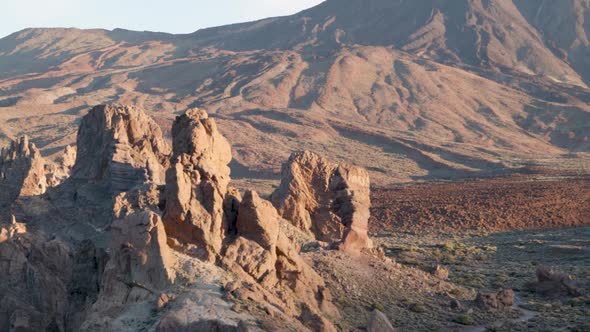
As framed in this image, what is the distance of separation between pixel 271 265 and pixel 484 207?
47.2m

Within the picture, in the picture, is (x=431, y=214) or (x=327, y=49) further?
(x=327, y=49)

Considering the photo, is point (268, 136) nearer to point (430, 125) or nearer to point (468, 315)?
point (430, 125)

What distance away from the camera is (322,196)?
3684 centimetres

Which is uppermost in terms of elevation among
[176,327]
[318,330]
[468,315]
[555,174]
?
[176,327]

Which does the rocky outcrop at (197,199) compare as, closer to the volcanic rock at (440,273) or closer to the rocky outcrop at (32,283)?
the rocky outcrop at (32,283)

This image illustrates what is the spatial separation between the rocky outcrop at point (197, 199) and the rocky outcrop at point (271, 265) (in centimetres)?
70

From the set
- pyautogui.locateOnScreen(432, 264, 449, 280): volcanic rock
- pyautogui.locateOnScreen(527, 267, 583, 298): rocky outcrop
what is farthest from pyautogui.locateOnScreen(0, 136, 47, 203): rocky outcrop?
pyautogui.locateOnScreen(527, 267, 583, 298): rocky outcrop

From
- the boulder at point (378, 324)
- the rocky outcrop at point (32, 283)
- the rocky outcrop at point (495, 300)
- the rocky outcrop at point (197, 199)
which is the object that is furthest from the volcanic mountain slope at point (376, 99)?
the boulder at point (378, 324)

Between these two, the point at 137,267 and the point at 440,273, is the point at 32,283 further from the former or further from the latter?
the point at 440,273

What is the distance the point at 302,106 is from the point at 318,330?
12467cm

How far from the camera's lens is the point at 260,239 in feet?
79.7

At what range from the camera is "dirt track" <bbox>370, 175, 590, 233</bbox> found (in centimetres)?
6200

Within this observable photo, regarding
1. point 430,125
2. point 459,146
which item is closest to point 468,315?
point 459,146

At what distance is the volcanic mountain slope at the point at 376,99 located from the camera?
112000 mm
